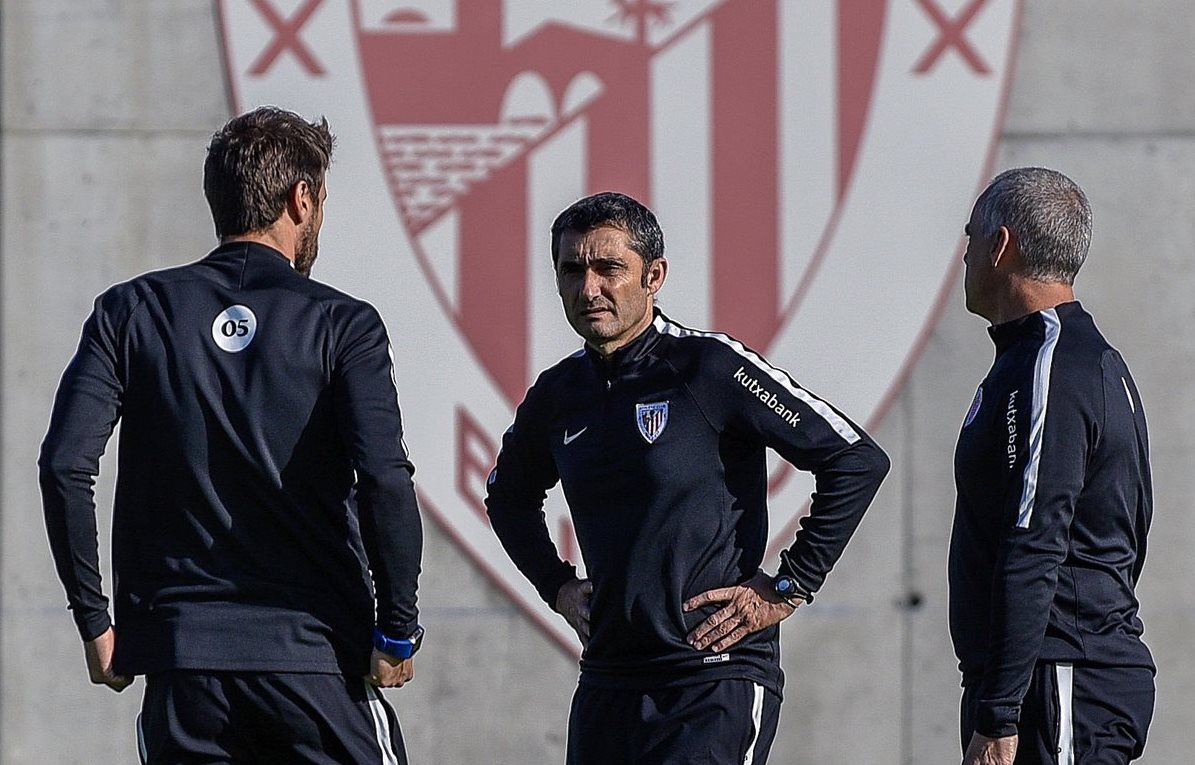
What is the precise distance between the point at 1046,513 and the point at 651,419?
69 centimetres

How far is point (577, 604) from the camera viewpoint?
9.64 ft

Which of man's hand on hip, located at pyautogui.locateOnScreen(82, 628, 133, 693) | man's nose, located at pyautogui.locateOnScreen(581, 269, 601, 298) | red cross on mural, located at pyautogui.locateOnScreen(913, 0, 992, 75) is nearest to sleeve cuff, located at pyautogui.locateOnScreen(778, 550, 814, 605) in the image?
man's nose, located at pyautogui.locateOnScreen(581, 269, 601, 298)

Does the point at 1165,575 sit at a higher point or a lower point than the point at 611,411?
lower

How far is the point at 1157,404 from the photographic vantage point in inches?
197

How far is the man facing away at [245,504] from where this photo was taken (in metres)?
2.52

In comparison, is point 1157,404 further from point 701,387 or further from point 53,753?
point 53,753

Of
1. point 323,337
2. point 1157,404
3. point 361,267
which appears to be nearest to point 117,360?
point 323,337

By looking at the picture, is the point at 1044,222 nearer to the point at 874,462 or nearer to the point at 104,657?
the point at 874,462

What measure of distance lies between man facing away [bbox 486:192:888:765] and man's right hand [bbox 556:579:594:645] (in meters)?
0.01

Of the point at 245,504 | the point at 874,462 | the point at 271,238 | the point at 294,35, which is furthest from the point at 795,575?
the point at 294,35

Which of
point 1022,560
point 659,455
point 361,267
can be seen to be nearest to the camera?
point 1022,560

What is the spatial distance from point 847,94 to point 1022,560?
270 centimetres

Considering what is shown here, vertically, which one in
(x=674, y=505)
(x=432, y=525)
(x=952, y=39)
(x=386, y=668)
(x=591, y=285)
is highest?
(x=952, y=39)

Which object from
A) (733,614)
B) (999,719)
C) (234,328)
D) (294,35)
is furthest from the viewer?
(294,35)
